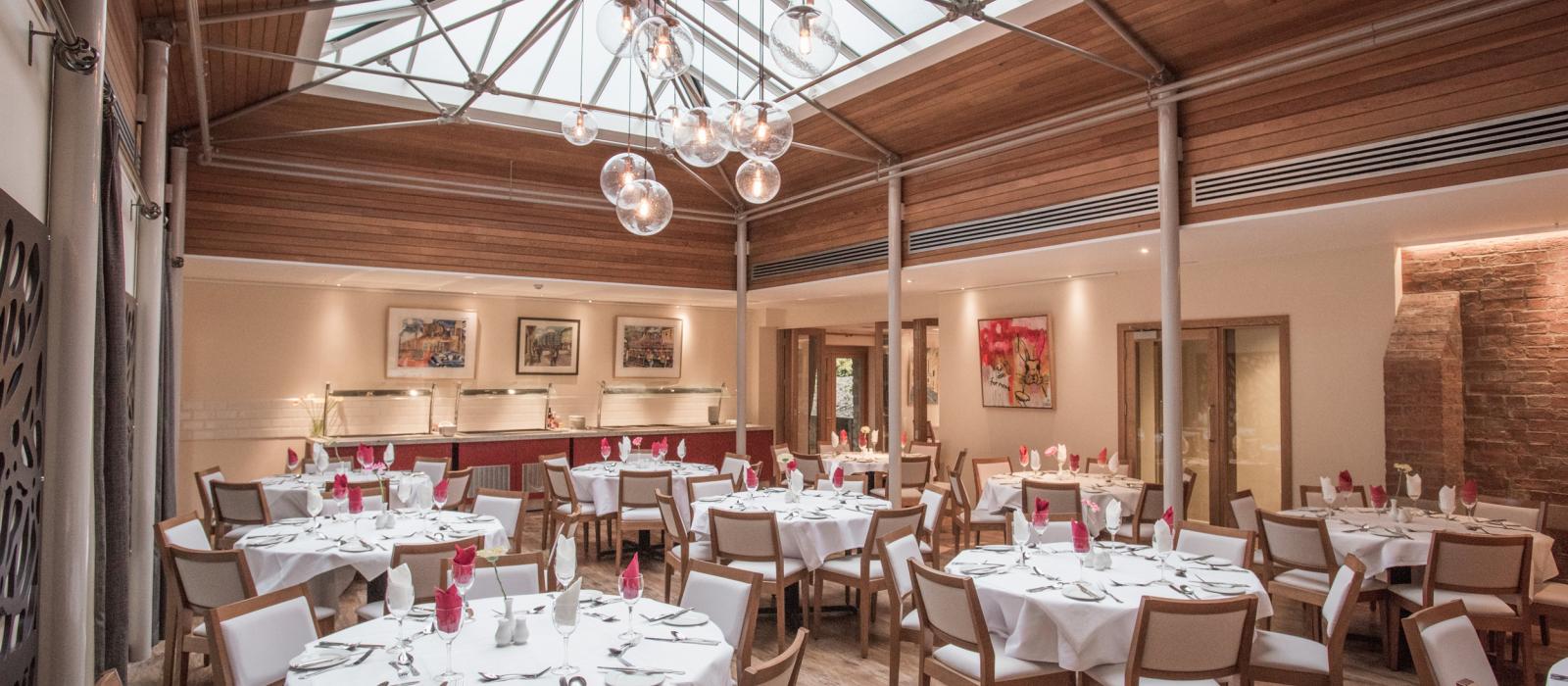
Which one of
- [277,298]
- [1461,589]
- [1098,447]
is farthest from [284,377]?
[1461,589]

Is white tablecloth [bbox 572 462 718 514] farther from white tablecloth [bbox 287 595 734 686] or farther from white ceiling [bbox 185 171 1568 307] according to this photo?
white tablecloth [bbox 287 595 734 686]

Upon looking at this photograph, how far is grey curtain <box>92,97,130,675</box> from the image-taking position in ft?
12.0

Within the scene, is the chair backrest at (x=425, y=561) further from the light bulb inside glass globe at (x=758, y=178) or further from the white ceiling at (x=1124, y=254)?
the white ceiling at (x=1124, y=254)

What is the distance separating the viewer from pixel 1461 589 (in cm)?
494

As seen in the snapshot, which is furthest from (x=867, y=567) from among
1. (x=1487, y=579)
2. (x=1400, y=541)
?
(x=1487, y=579)

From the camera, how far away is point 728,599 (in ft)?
12.3

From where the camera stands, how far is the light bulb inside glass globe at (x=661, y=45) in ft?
12.0

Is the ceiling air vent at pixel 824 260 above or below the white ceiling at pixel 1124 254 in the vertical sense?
above

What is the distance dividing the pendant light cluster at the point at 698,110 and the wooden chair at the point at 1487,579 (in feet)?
14.3

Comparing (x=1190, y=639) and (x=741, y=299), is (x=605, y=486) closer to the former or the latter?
(x=741, y=299)

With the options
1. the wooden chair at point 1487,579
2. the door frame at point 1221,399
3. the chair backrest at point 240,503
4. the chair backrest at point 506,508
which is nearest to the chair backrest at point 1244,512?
the wooden chair at point 1487,579

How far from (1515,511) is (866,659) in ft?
15.6

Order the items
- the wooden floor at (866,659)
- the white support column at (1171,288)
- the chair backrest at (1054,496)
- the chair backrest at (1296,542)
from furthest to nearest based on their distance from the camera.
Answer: the chair backrest at (1054,496) → the white support column at (1171,288) → the chair backrest at (1296,542) → the wooden floor at (866,659)

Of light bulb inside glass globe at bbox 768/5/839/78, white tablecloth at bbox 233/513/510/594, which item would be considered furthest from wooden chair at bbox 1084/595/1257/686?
white tablecloth at bbox 233/513/510/594
